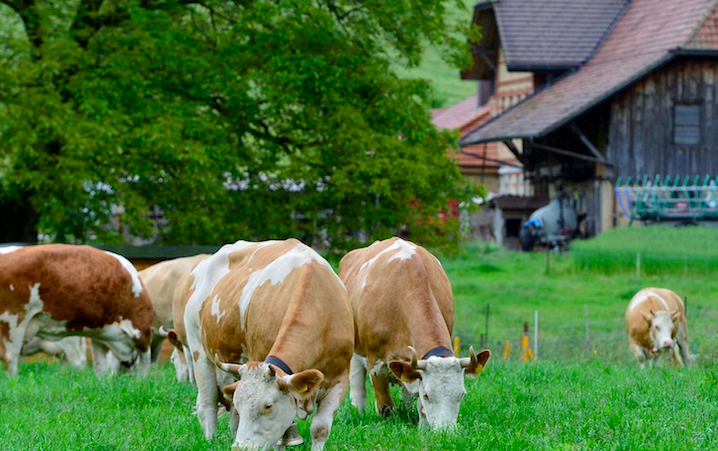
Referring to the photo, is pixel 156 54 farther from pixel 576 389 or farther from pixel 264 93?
pixel 576 389

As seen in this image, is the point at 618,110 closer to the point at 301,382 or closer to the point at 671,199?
the point at 671,199

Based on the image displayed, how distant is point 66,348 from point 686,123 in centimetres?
2236

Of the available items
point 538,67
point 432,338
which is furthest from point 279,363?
point 538,67

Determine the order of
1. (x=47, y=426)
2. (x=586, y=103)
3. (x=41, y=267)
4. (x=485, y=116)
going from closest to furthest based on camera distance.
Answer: (x=47, y=426) → (x=41, y=267) → (x=586, y=103) → (x=485, y=116)

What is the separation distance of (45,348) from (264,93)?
22.7 ft

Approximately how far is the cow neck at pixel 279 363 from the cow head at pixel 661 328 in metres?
10.0

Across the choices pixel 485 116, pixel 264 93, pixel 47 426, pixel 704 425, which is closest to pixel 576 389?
pixel 704 425

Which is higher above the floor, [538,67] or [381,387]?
[538,67]

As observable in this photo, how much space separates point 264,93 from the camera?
68.0 ft

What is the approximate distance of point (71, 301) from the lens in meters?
12.2

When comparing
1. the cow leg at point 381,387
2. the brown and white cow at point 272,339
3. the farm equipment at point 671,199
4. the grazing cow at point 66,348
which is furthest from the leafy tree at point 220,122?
the brown and white cow at point 272,339

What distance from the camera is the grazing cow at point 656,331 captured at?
15422 mm

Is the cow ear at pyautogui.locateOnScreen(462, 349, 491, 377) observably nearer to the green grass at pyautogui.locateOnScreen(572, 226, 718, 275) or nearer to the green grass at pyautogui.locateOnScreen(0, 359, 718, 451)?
the green grass at pyautogui.locateOnScreen(0, 359, 718, 451)

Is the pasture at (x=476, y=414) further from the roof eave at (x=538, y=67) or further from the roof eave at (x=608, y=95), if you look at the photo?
the roof eave at (x=538, y=67)
